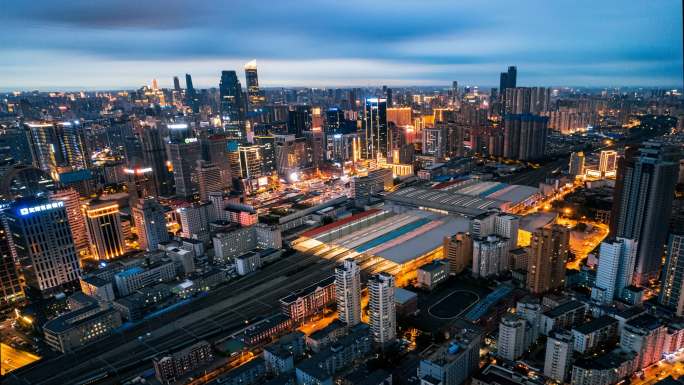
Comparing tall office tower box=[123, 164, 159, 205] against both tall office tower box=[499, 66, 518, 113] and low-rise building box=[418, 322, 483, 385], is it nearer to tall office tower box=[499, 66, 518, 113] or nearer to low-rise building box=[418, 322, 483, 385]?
low-rise building box=[418, 322, 483, 385]

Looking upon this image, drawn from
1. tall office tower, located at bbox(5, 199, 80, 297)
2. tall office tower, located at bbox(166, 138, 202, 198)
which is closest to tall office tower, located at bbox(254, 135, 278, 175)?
tall office tower, located at bbox(166, 138, 202, 198)

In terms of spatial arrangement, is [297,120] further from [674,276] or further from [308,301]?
[674,276]

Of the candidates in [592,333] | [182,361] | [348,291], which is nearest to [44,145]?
[182,361]

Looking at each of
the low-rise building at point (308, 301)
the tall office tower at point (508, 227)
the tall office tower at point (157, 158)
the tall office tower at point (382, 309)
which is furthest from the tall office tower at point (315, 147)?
the tall office tower at point (382, 309)

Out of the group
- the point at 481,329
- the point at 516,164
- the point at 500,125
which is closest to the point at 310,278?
the point at 481,329

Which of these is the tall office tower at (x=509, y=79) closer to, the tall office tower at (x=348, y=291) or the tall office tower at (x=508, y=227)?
the tall office tower at (x=508, y=227)

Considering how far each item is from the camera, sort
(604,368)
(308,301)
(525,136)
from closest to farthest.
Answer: (604,368), (308,301), (525,136)
